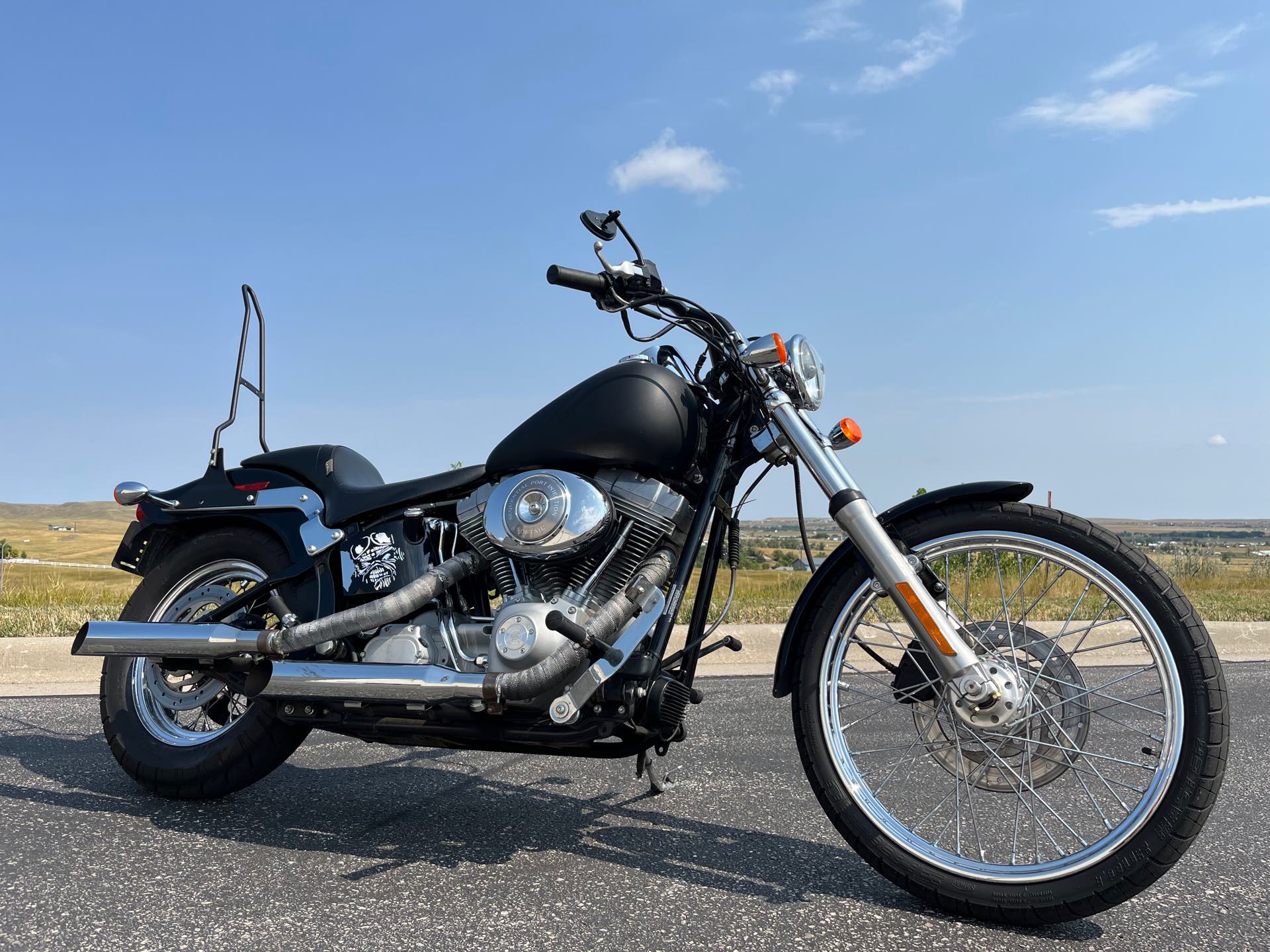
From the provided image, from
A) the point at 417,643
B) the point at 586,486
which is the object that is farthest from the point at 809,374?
the point at 417,643

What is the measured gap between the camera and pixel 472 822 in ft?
10.6

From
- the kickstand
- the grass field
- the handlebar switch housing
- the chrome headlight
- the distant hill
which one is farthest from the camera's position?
the distant hill

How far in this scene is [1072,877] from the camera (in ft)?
7.74

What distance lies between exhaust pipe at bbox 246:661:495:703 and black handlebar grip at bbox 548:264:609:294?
1.24 meters

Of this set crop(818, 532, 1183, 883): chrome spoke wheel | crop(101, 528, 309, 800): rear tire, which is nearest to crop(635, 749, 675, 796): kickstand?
crop(818, 532, 1183, 883): chrome spoke wheel

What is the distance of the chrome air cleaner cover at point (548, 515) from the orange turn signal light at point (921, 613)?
2.87 ft

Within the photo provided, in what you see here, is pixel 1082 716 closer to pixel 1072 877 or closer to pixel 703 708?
pixel 1072 877

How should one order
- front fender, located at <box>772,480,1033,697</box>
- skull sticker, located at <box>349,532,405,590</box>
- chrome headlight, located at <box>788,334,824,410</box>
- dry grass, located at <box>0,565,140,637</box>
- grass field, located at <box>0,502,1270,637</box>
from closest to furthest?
front fender, located at <box>772,480,1033,697</box> → chrome headlight, located at <box>788,334,824,410</box> → skull sticker, located at <box>349,532,405,590</box> → grass field, located at <box>0,502,1270,637</box> → dry grass, located at <box>0,565,140,637</box>

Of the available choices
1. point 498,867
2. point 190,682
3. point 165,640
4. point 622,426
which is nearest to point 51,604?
point 190,682

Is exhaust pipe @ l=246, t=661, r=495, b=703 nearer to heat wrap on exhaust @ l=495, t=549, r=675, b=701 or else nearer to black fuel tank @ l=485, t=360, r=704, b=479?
heat wrap on exhaust @ l=495, t=549, r=675, b=701

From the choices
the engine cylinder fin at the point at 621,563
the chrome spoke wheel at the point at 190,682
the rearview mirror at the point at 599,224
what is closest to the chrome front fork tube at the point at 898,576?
the engine cylinder fin at the point at 621,563

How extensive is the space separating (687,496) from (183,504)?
2.10 m

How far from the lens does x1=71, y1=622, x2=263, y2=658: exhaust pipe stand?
3.20 meters

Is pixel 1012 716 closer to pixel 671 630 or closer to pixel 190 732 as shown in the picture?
pixel 671 630
